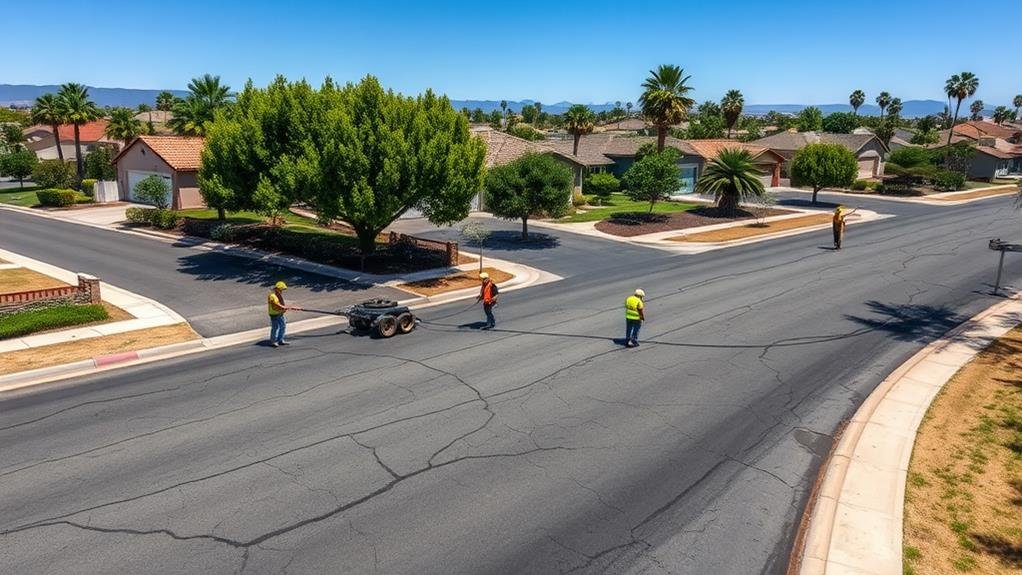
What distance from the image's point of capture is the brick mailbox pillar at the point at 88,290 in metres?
19.8

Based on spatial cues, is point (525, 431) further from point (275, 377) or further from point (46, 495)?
point (46, 495)

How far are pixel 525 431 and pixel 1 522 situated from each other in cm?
777

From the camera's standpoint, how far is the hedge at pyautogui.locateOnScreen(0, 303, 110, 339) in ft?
56.3

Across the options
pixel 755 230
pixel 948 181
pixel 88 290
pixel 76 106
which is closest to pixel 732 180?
pixel 755 230

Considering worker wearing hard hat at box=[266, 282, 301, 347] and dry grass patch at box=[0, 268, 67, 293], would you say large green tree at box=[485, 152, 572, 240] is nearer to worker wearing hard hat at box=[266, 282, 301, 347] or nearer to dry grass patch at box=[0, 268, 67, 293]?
worker wearing hard hat at box=[266, 282, 301, 347]

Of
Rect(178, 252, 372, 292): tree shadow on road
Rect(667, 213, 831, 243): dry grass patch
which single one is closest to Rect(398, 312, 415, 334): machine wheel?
Rect(178, 252, 372, 292): tree shadow on road

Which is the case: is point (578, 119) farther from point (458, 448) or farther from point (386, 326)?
point (458, 448)

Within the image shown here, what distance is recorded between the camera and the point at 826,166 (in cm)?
4978

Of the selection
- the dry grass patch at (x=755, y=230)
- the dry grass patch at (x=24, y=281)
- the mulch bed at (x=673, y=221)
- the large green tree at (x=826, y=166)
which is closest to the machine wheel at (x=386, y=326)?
the dry grass patch at (x=24, y=281)

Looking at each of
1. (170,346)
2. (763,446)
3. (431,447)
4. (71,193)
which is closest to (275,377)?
(170,346)

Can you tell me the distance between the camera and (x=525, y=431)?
1167 centimetres

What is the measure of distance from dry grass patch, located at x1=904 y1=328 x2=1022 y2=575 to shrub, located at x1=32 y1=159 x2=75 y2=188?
211 feet

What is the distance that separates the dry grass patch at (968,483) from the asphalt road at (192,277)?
16.0 meters

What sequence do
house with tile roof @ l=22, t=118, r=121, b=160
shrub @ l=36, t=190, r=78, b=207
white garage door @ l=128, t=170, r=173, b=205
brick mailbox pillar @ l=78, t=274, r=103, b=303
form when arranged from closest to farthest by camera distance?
brick mailbox pillar @ l=78, t=274, r=103, b=303
white garage door @ l=128, t=170, r=173, b=205
shrub @ l=36, t=190, r=78, b=207
house with tile roof @ l=22, t=118, r=121, b=160
